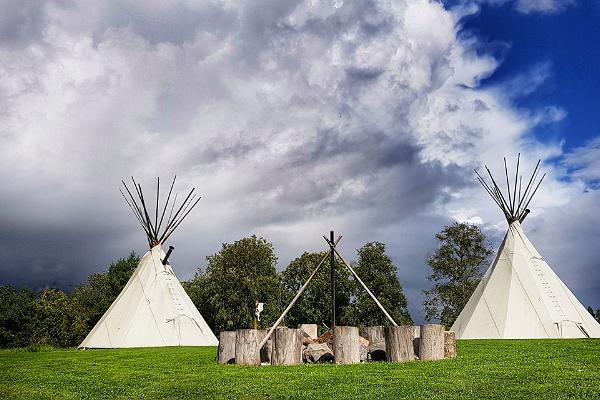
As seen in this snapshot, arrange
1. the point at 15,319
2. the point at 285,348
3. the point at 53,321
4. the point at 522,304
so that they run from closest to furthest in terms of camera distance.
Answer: the point at 285,348, the point at 522,304, the point at 15,319, the point at 53,321

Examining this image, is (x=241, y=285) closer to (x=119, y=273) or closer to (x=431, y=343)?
(x=119, y=273)

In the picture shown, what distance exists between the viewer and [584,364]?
1209 centimetres

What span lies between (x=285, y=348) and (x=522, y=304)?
56.6 feet

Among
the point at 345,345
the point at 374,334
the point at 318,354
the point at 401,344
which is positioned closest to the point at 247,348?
the point at 318,354

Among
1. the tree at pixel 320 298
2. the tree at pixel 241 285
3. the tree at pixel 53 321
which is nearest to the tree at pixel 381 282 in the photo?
the tree at pixel 320 298

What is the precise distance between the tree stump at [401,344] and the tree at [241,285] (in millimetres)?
28599

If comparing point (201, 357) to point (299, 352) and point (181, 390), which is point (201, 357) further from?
point (181, 390)

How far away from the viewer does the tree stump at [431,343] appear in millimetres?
14758

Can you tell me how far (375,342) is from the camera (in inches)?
671

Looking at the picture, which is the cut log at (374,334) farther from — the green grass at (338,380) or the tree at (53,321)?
the tree at (53,321)

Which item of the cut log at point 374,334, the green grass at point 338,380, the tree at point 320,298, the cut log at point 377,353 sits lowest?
the green grass at point 338,380

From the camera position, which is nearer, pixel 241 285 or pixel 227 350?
pixel 227 350

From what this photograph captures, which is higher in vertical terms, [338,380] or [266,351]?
[266,351]

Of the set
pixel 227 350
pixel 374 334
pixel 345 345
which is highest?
pixel 374 334
